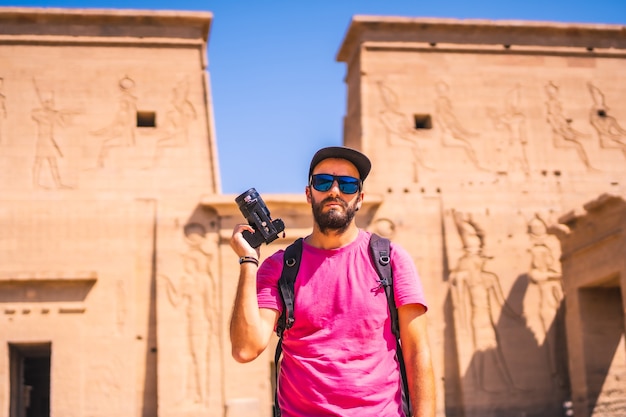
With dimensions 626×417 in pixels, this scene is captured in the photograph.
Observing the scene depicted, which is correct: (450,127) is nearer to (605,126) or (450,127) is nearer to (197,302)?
(605,126)

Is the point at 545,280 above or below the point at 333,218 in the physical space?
above

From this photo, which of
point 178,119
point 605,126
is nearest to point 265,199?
point 178,119

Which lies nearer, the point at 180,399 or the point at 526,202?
the point at 180,399

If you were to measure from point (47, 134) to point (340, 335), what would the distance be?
10502 millimetres

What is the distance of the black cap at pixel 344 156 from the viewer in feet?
10.5

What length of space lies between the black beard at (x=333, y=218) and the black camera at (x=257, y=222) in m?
0.15

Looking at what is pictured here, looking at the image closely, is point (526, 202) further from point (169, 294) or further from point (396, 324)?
point (396, 324)

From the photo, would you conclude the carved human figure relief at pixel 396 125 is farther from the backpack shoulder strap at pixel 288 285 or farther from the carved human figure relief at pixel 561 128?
the backpack shoulder strap at pixel 288 285

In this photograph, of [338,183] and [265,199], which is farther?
[265,199]

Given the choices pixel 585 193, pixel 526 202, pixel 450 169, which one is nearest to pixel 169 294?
pixel 450 169

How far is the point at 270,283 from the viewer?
3160 millimetres

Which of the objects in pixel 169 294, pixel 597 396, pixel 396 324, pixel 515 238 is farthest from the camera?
pixel 515 238

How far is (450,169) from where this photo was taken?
13.0 metres

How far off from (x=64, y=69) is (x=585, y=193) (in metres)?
8.44
